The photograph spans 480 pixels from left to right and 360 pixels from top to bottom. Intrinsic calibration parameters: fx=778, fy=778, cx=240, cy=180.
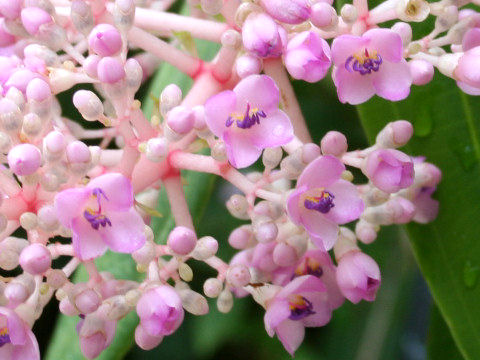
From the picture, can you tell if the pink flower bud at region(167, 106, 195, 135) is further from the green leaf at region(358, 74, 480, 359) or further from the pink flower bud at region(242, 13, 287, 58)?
the green leaf at region(358, 74, 480, 359)

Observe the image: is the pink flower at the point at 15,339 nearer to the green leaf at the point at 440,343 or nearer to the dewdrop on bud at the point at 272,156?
the dewdrop on bud at the point at 272,156

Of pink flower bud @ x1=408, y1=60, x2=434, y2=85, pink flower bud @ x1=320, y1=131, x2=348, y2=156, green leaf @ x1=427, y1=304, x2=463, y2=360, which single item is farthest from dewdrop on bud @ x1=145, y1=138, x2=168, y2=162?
green leaf @ x1=427, y1=304, x2=463, y2=360

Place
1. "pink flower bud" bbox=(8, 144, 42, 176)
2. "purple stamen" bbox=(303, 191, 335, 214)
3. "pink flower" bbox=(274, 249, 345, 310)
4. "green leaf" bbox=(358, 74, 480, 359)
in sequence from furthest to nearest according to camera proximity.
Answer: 1. "green leaf" bbox=(358, 74, 480, 359)
2. "pink flower" bbox=(274, 249, 345, 310)
3. "purple stamen" bbox=(303, 191, 335, 214)
4. "pink flower bud" bbox=(8, 144, 42, 176)

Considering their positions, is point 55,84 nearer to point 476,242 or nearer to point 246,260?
point 246,260

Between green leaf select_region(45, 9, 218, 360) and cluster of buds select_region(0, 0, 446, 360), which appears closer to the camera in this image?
cluster of buds select_region(0, 0, 446, 360)

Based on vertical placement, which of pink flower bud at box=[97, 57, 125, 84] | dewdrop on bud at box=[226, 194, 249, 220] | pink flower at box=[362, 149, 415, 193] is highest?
pink flower bud at box=[97, 57, 125, 84]

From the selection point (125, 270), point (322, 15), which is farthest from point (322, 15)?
point (125, 270)

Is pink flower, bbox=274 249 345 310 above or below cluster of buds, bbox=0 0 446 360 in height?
below
